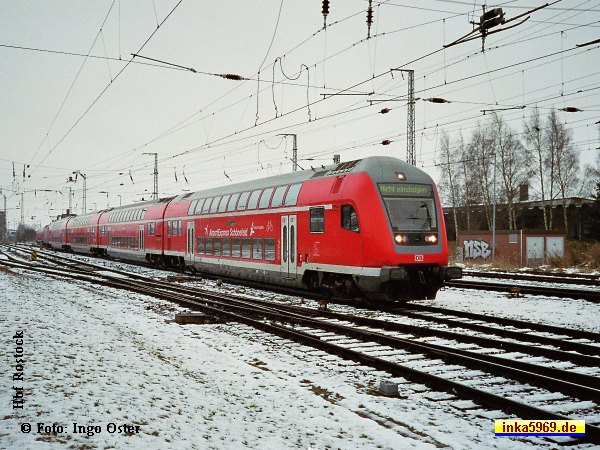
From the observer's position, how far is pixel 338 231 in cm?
1463

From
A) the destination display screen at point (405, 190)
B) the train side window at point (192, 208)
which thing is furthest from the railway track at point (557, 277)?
the train side window at point (192, 208)

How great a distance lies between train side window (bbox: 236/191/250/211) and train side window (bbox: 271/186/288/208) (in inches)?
89.5

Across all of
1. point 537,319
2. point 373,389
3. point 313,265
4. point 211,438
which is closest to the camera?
point 211,438

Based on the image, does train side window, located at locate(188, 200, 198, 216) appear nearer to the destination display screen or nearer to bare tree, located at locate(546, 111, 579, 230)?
the destination display screen

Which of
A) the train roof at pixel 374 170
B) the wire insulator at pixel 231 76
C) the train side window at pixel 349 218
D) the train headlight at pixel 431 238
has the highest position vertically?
the wire insulator at pixel 231 76

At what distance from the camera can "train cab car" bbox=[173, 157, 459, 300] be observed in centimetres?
1357

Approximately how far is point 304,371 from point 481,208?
49.3 m

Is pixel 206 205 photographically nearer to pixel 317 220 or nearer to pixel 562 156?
pixel 317 220

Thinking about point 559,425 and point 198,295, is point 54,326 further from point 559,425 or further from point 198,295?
point 559,425

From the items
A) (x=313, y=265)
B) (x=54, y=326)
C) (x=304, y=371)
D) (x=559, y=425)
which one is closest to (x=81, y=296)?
(x=54, y=326)

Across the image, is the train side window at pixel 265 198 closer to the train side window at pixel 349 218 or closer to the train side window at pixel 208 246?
the train side window at pixel 349 218

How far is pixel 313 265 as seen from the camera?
Answer: 15.8 meters

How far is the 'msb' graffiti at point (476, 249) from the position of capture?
3638cm

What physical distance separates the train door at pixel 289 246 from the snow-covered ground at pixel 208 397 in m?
5.70
